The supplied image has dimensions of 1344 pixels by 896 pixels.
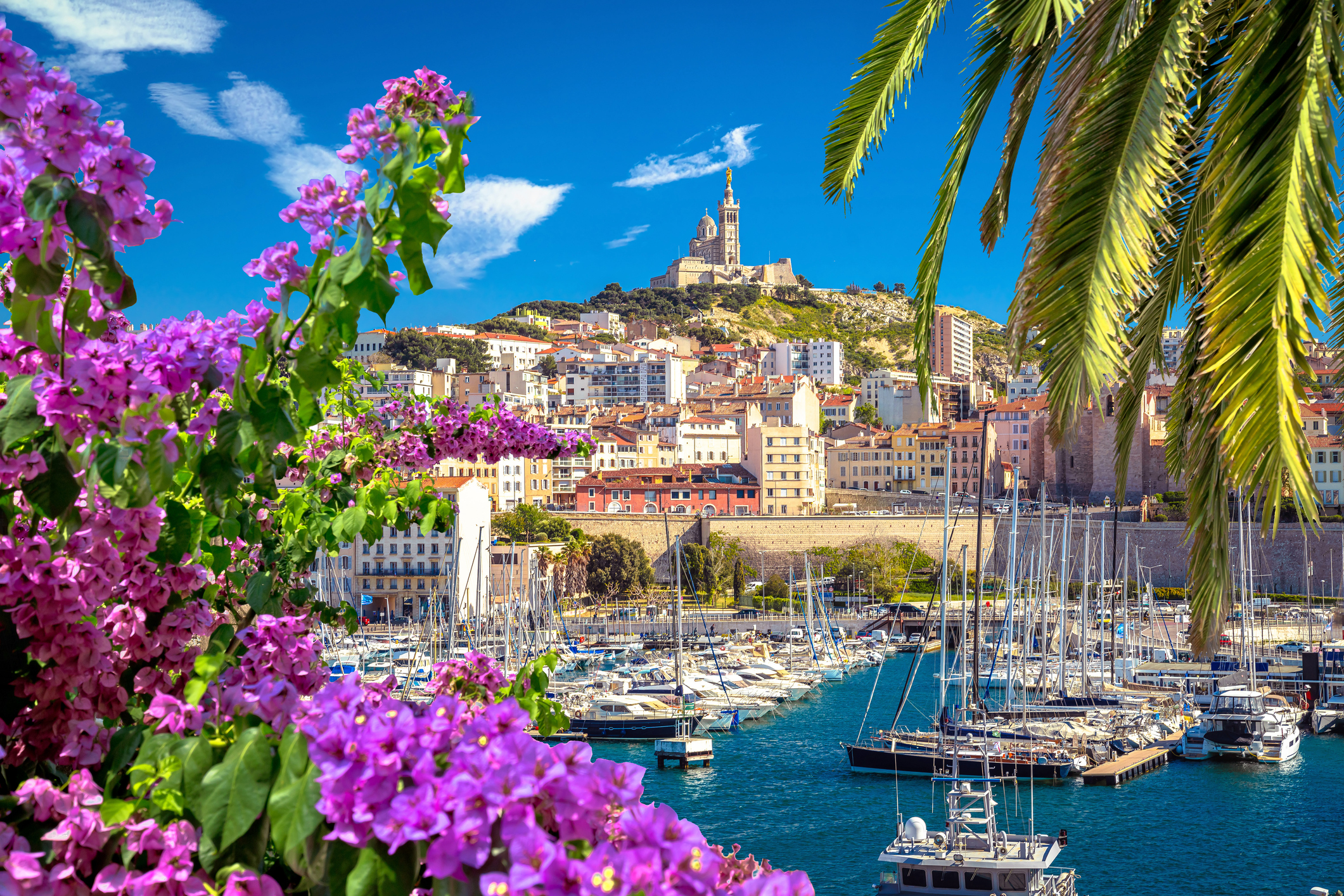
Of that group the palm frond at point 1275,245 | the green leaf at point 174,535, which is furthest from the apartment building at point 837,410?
the green leaf at point 174,535

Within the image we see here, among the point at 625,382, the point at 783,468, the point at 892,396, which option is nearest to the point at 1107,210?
the point at 783,468

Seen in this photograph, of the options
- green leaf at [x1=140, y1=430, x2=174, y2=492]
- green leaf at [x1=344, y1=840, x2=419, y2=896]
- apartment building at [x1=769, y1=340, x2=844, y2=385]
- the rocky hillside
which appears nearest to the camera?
green leaf at [x1=344, y1=840, x2=419, y2=896]

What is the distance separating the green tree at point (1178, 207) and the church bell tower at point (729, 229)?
164m

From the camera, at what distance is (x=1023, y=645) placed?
31938mm

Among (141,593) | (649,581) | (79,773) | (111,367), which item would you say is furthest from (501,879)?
(649,581)

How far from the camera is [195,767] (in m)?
1.73

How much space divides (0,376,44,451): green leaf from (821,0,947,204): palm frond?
98.0 inches

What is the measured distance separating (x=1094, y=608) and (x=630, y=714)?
2492 centimetres

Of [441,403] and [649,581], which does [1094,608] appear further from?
[441,403]

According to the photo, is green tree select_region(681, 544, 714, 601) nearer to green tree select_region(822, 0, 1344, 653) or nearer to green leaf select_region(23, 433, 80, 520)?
green tree select_region(822, 0, 1344, 653)

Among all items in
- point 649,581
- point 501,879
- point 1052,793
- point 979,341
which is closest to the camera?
point 501,879

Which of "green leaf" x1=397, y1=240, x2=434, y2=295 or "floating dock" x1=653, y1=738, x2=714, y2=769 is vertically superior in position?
"green leaf" x1=397, y1=240, x2=434, y2=295

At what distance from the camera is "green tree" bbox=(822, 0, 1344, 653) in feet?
8.14

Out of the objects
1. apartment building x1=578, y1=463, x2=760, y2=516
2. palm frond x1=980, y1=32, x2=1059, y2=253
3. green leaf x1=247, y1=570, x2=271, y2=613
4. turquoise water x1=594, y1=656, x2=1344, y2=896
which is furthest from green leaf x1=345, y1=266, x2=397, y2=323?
apartment building x1=578, y1=463, x2=760, y2=516
